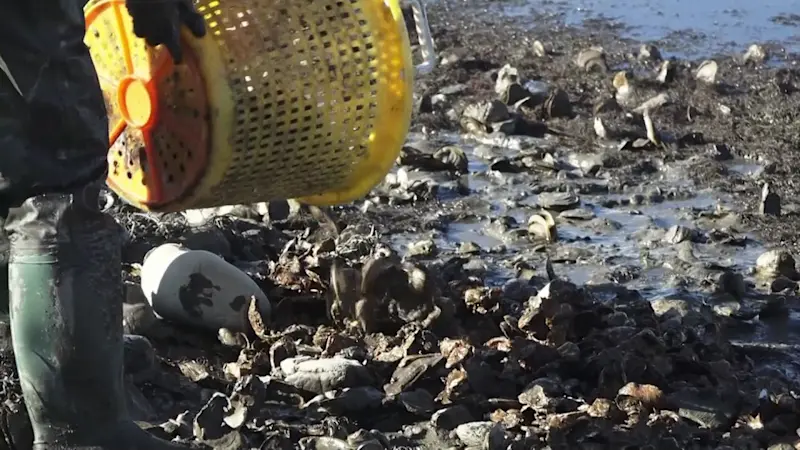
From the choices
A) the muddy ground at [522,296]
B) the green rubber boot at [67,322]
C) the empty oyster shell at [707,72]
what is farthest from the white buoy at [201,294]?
the empty oyster shell at [707,72]

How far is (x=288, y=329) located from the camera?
3.91 meters

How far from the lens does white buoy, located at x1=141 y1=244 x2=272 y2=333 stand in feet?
13.0

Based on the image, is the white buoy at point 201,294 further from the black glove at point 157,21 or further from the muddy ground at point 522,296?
the black glove at point 157,21

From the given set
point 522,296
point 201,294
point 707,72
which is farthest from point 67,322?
point 707,72

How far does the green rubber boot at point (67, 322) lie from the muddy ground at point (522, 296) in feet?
1.12

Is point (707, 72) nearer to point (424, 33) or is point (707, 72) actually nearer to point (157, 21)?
point (424, 33)

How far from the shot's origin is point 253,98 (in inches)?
138

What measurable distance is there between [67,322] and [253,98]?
41.1 inches

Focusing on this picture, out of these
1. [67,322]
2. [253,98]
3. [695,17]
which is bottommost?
[695,17]

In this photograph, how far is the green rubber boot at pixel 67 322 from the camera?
2.67m

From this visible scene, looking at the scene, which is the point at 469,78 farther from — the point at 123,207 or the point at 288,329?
the point at 288,329

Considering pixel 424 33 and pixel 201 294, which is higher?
pixel 424 33

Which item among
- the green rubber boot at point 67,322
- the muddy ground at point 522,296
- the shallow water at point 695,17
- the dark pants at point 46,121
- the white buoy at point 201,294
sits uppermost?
the dark pants at point 46,121

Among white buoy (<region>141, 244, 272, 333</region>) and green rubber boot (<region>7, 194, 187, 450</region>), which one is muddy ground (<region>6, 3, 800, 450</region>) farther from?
green rubber boot (<region>7, 194, 187, 450</region>)
